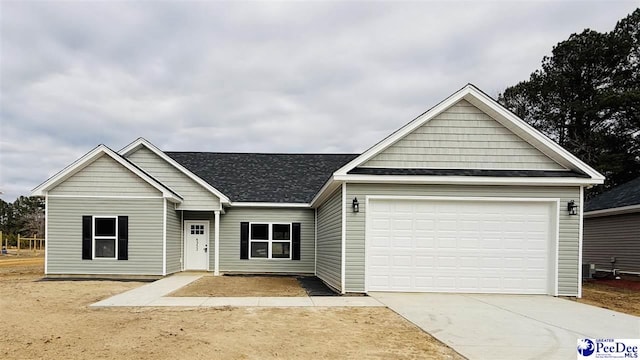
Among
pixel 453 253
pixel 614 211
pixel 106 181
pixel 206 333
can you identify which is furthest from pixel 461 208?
pixel 106 181

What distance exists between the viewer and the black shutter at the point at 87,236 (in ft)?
48.9

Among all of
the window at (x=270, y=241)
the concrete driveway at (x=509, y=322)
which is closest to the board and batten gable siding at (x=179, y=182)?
the window at (x=270, y=241)

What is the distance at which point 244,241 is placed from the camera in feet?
58.4

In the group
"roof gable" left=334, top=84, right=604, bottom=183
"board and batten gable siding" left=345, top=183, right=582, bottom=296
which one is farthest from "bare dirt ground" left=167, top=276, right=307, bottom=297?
"roof gable" left=334, top=84, right=604, bottom=183

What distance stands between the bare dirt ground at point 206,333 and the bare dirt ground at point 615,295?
569 cm

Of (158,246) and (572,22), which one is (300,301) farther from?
(572,22)

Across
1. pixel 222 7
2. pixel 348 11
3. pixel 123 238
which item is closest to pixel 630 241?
pixel 348 11

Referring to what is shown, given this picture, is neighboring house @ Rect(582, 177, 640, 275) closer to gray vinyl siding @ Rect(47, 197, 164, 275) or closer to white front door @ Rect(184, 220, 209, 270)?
white front door @ Rect(184, 220, 209, 270)

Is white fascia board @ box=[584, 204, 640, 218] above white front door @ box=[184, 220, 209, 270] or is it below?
above

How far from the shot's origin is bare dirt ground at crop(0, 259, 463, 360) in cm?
559

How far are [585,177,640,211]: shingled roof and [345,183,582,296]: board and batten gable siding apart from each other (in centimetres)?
711

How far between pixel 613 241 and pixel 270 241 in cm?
1374

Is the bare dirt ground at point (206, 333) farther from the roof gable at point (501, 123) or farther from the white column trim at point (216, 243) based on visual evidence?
the white column trim at point (216, 243)

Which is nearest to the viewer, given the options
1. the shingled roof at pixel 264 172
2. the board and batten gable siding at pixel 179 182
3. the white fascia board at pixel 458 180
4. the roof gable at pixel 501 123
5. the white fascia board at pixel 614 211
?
the white fascia board at pixel 458 180
